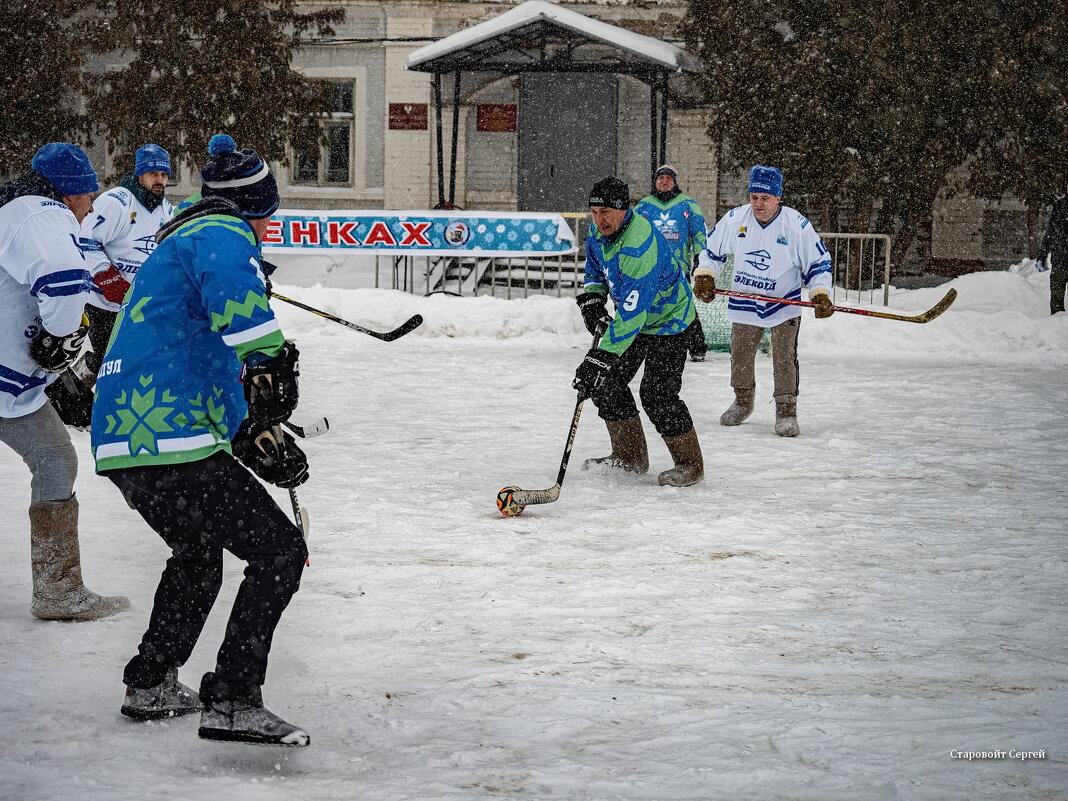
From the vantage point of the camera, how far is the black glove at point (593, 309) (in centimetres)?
662

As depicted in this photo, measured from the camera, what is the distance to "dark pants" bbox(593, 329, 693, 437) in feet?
21.6

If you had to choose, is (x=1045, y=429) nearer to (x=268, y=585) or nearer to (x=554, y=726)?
(x=554, y=726)

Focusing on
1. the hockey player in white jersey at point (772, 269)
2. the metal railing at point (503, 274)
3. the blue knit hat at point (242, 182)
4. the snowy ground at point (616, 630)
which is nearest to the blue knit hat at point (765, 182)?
the hockey player in white jersey at point (772, 269)

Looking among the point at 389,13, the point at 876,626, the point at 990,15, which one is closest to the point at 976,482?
the point at 876,626

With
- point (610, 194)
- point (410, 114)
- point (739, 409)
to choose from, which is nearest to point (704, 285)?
point (739, 409)

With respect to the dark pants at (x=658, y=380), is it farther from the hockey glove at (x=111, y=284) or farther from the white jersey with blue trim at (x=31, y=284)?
the white jersey with blue trim at (x=31, y=284)

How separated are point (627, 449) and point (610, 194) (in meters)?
1.52

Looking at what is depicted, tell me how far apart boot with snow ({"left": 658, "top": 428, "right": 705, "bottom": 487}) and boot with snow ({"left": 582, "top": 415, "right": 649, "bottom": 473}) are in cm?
22

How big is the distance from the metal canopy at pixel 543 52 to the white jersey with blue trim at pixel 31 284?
13.6 m

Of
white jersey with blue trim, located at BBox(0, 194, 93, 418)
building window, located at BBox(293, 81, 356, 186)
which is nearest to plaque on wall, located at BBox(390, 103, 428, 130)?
building window, located at BBox(293, 81, 356, 186)

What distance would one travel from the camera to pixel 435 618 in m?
4.39

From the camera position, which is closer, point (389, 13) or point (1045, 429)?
point (1045, 429)

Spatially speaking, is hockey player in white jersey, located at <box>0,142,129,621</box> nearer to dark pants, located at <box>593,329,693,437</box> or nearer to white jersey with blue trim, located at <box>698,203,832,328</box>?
dark pants, located at <box>593,329,693,437</box>

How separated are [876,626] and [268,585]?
7.48 ft
